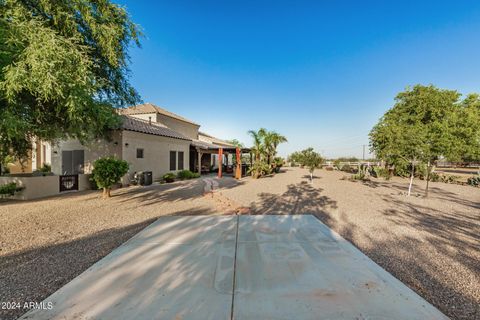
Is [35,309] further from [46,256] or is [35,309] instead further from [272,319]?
[272,319]

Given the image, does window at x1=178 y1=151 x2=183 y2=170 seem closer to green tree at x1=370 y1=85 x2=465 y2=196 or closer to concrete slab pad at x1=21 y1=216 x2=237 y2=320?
concrete slab pad at x1=21 y1=216 x2=237 y2=320

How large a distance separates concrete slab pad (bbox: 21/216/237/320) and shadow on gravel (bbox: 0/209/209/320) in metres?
0.29

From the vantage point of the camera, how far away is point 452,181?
61.1 ft

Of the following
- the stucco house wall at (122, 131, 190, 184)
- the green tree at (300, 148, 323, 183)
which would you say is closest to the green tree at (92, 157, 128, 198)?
the stucco house wall at (122, 131, 190, 184)

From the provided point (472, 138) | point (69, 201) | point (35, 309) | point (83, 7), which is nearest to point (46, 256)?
point (35, 309)

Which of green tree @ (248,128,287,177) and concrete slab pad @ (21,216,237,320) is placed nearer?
concrete slab pad @ (21,216,237,320)

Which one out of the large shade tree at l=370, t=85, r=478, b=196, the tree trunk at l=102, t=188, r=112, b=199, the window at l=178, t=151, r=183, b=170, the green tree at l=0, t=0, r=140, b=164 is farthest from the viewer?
the window at l=178, t=151, r=183, b=170

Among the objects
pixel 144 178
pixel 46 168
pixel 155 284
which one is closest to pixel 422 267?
pixel 155 284

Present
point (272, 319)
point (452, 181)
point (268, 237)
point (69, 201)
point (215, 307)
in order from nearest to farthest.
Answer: point (272, 319), point (215, 307), point (268, 237), point (69, 201), point (452, 181)

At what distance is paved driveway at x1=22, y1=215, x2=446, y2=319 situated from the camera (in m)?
2.45

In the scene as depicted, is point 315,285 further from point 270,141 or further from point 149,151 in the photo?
point 270,141

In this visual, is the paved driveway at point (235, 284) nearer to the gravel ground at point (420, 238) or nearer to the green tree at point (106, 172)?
the gravel ground at point (420, 238)

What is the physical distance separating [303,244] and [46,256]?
200 inches

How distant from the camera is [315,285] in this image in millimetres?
2957
